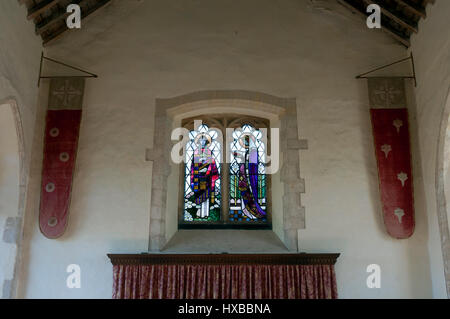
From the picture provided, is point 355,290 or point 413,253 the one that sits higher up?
point 413,253

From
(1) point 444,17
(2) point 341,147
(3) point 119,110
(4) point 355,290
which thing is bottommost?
(4) point 355,290

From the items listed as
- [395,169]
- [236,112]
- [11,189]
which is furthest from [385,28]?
[11,189]

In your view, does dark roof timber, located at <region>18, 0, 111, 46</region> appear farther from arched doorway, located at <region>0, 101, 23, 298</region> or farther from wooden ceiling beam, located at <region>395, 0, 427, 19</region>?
wooden ceiling beam, located at <region>395, 0, 427, 19</region>

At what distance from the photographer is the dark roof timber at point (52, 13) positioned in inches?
237

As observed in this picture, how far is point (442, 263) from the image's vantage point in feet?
18.5

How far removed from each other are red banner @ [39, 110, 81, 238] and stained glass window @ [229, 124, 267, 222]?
1.80 meters

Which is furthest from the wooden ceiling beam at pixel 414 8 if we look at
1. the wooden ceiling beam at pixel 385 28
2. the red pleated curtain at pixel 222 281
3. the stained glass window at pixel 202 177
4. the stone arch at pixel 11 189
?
the stone arch at pixel 11 189

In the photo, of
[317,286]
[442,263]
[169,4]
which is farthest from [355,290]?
[169,4]

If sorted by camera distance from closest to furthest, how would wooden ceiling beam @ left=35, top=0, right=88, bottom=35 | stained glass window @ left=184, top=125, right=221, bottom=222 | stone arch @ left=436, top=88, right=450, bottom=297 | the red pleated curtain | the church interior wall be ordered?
stone arch @ left=436, top=88, right=450, bottom=297
the red pleated curtain
the church interior wall
wooden ceiling beam @ left=35, top=0, right=88, bottom=35
stained glass window @ left=184, top=125, right=221, bottom=222

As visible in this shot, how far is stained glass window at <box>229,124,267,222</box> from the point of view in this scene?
21.6 feet

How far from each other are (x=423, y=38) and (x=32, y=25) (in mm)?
4142

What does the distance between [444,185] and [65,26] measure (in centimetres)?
450

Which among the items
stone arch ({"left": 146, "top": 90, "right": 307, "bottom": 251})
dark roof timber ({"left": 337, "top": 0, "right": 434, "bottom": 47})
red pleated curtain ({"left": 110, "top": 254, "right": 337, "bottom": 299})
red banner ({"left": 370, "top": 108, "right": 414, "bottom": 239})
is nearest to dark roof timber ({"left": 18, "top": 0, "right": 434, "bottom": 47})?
dark roof timber ({"left": 337, "top": 0, "right": 434, "bottom": 47})

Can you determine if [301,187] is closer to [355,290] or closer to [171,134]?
[355,290]
